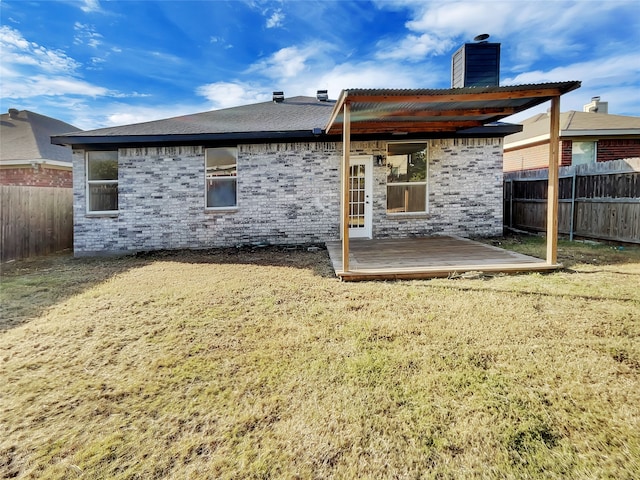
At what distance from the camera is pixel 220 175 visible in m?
9.16

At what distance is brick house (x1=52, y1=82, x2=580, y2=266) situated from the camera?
894 centimetres

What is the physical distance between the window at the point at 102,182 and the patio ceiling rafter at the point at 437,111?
18.6 feet

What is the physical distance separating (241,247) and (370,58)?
7.55 m

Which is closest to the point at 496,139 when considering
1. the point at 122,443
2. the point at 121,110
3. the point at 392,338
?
the point at 392,338

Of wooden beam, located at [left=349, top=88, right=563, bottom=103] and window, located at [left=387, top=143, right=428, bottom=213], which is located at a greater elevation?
wooden beam, located at [left=349, top=88, right=563, bottom=103]

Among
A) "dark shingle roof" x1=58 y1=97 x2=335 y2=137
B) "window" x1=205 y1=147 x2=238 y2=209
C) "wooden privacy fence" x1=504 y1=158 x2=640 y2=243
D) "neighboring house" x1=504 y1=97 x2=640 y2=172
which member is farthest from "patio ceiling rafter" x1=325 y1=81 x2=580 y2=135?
"neighboring house" x1=504 y1=97 x2=640 y2=172

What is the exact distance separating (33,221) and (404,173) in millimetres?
9408

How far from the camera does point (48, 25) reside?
9.60 metres

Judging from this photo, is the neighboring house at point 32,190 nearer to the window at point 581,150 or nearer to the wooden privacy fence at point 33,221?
the wooden privacy fence at point 33,221

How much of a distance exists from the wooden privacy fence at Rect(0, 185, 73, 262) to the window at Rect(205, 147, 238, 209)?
417 centimetres

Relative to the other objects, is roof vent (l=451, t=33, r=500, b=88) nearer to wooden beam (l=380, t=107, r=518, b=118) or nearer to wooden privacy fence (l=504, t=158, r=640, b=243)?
wooden privacy fence (l=504, t=158, r=640, b=243)

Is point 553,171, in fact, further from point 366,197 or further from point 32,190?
point 32,190

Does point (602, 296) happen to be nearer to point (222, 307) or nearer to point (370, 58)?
point (222, 307)

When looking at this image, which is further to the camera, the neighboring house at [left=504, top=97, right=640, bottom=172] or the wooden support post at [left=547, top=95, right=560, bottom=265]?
the neighboring house at [left=504, top=97, right=640, bottom=172]
